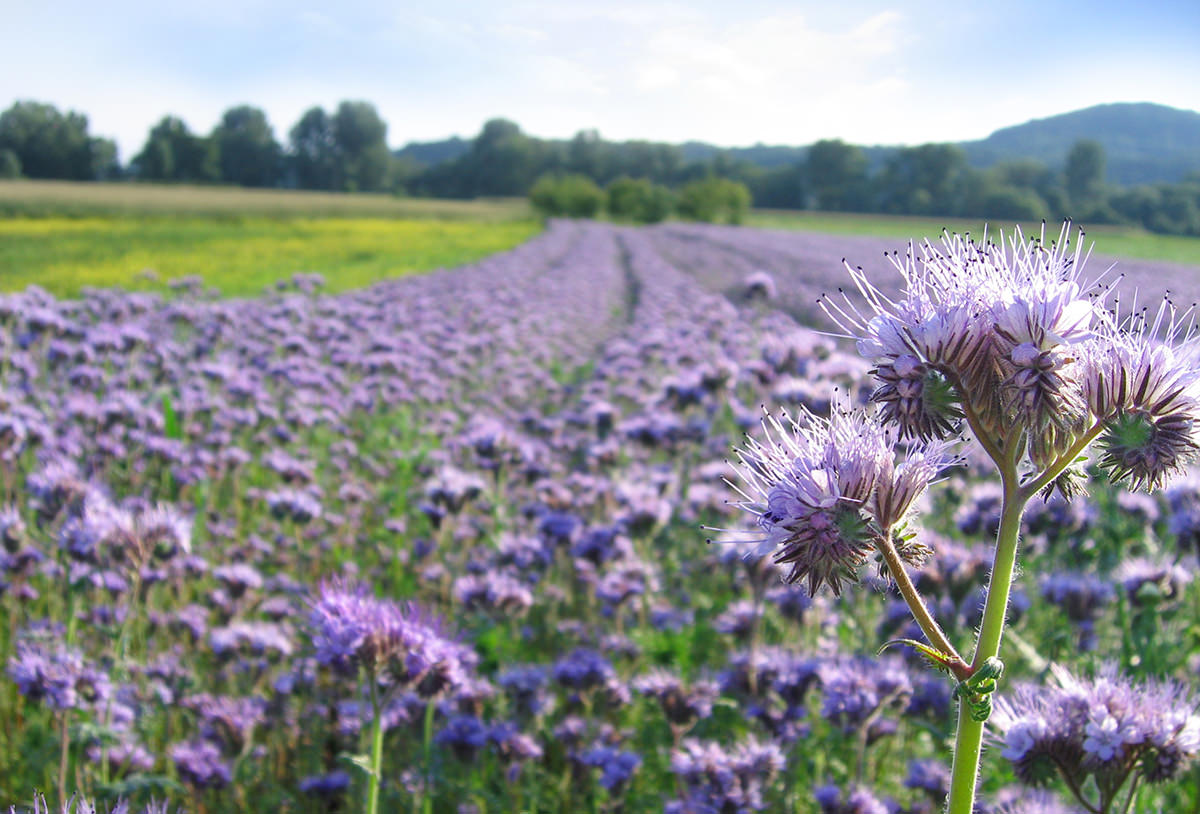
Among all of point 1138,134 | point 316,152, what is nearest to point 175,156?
point 316,152

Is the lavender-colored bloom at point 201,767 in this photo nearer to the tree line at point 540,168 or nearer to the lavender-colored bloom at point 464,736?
the lavender-colored bloom at point 464,736

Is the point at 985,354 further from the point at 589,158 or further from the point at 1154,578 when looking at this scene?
the point at 589,158

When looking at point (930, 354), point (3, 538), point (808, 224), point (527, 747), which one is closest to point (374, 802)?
point (527, 747)

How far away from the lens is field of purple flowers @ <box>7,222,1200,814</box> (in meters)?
2.97

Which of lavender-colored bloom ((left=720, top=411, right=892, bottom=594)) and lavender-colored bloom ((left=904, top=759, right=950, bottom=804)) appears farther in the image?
lavender-colored bloom ((left=904, top=759, right=950, bottom=804))

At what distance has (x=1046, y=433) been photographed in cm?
121

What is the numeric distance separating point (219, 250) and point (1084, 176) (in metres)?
69.8

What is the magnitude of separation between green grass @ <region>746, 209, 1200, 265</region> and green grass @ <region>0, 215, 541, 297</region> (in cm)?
1950

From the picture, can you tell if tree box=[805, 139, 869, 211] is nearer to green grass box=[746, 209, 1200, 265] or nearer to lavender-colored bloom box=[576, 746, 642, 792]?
green grass box=[746, 209, 1200, 265]

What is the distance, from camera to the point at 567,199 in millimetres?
87500

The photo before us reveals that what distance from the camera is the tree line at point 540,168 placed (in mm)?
43656

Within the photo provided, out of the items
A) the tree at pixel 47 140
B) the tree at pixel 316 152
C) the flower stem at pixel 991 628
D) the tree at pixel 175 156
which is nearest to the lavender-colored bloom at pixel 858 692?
the flower stem at pixel 991 628

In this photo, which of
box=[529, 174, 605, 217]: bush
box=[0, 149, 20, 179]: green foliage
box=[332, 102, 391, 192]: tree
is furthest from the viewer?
box=[332, 102, 391, 192]: tree

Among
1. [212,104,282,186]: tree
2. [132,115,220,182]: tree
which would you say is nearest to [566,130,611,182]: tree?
[212,104,282,186]: tree
